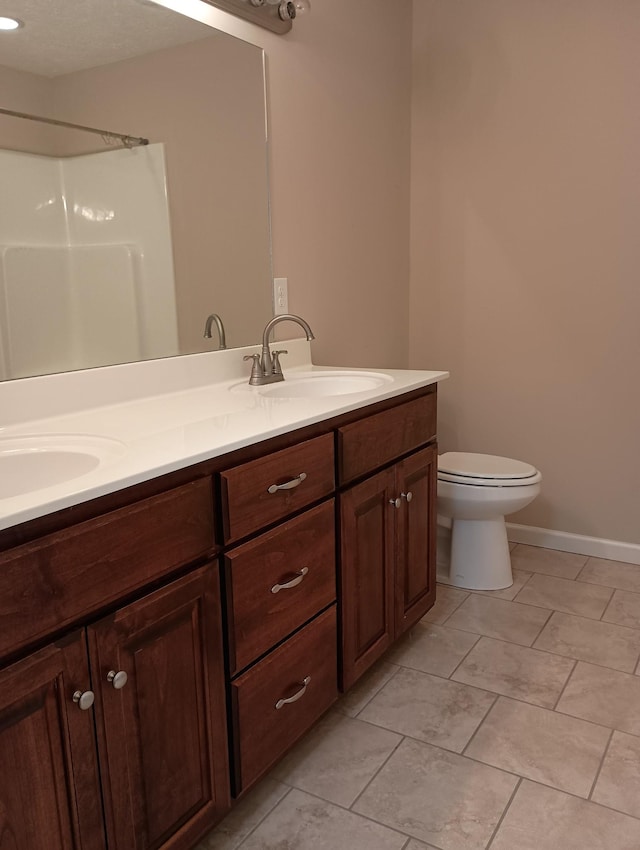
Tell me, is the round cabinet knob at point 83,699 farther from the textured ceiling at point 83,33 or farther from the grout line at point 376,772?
the textured ceiling at point 83,33

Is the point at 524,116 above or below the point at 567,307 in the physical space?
above

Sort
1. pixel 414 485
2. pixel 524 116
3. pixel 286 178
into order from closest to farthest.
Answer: pixel 414 485
pixel 286 178
pixel 524 116

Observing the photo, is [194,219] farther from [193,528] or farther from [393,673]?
[393,673]

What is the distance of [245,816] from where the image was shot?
5.05 ft

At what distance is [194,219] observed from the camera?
6.43 feet

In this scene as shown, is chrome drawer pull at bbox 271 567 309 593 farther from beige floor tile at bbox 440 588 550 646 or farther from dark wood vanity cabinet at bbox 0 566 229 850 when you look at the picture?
beige floor tile at bbox 440 588 550 646

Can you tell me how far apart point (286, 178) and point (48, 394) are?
3.64ft

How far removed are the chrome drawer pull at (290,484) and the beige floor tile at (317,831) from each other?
71 centimetres

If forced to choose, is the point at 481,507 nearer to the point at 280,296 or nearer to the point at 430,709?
the point at 430,709

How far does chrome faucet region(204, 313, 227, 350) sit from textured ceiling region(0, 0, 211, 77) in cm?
69

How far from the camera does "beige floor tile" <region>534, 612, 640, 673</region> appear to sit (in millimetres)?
2133

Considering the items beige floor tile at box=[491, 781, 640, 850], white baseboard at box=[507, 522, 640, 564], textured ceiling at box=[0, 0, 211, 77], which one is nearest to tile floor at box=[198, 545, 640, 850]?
beige floor tile at box=[491, 781, 640, 850]

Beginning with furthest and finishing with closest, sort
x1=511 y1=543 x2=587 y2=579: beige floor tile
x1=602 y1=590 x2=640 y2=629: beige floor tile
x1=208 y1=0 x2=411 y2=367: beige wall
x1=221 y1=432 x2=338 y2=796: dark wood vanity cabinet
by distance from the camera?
1. x1=511 y1=543 x2=587 y2=579: beige floor tile
2. x1=602 y1=590 x2=640 y2=629: beige floor tile
3. x1=208 y1=0 x2=411 y2=367: beige wall
4. x1=221 y1=432 x2=338 y2=796: dark wood vanity cabinet

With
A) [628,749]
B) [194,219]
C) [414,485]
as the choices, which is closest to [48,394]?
[194,219]
